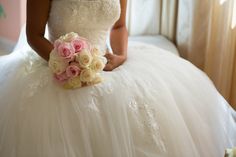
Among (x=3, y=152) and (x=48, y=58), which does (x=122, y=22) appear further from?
(x=3, y=152)

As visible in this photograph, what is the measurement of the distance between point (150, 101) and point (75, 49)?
265mm

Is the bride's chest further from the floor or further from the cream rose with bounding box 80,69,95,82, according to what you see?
the floor

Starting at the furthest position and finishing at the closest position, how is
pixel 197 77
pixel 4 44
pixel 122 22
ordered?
1. pixel 4 44
2. pixel 122 22
3. pixel 197 77

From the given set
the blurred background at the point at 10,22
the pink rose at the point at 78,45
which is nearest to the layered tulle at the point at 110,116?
the pink rose at the point at 78,45

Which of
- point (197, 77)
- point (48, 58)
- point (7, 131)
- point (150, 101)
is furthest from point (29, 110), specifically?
point (197, 77)

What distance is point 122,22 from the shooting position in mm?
1579

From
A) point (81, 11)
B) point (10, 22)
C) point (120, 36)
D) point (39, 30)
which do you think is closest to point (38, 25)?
point (39, 30)

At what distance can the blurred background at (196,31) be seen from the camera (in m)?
1.73

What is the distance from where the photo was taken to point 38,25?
129cm

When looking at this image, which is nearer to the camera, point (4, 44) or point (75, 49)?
point (75, 49)

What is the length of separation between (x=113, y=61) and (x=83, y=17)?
0.17 metres

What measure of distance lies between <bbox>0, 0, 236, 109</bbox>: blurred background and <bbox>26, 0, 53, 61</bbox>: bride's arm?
0.73 meters

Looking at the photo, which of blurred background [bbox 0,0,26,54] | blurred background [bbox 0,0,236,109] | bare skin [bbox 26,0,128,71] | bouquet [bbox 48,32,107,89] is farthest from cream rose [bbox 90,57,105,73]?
blurred background [bbox 0,0,26,54]

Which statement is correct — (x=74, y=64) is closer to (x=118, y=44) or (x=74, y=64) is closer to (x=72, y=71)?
(x=72, y=71)
